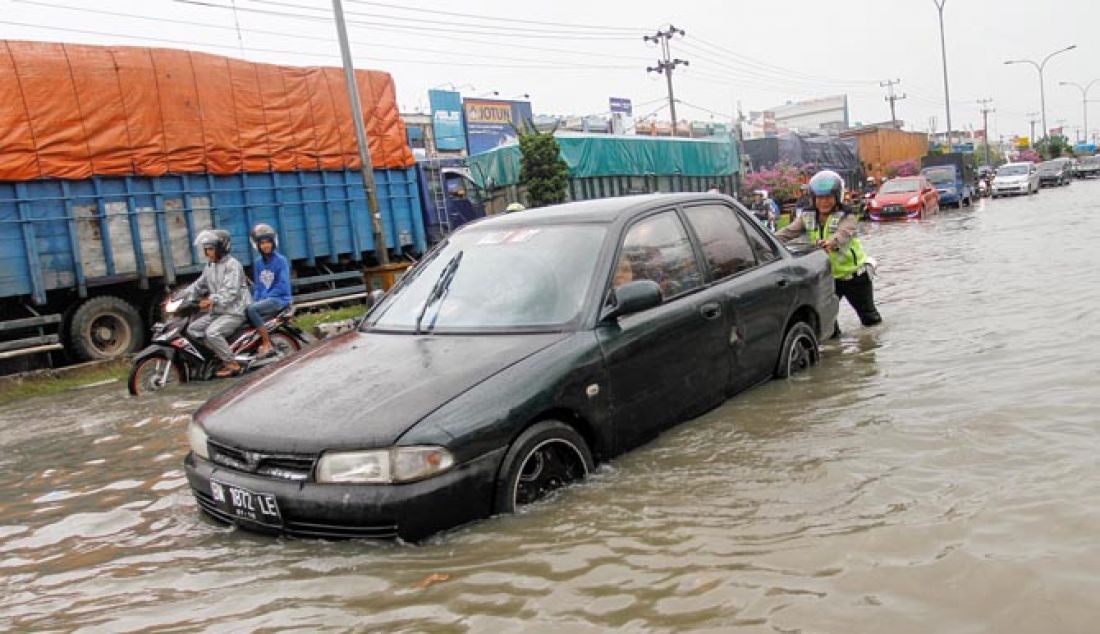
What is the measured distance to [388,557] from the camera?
3.24 metres

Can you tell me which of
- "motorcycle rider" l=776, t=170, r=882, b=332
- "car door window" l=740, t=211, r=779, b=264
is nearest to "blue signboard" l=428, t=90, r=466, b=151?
"motorcycle rider" l=776, t=170, r=882, b=332

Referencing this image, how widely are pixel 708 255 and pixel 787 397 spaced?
3.38 feet

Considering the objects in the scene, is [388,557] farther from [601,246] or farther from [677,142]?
[677,142]

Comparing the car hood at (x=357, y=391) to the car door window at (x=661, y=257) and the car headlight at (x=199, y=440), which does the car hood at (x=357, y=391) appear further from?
the car door window at (x=661, y=257)

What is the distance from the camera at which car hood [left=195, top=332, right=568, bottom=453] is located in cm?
325

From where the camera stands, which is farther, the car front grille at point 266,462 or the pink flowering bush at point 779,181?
the pink flowering bush at point 779,181

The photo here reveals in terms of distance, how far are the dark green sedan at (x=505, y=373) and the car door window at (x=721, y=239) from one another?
0.04 feet

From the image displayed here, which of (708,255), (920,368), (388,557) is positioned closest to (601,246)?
(708,255)

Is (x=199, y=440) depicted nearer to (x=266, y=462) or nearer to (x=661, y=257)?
(x=266, y=462)

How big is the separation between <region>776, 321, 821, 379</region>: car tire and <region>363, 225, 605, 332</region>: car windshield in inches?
70.2

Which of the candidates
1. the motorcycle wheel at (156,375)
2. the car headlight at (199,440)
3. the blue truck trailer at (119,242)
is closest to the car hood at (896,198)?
the blue truck trailer at (119,242)

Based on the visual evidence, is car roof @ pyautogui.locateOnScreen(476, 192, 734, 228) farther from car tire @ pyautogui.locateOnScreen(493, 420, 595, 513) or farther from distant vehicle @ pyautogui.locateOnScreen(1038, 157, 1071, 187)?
distant vehicle @ pyautogui.locateOnScreen(1038, 157, 1071, 187)

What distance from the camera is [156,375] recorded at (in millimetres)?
8312

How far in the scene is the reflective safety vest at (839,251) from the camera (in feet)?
23.3
